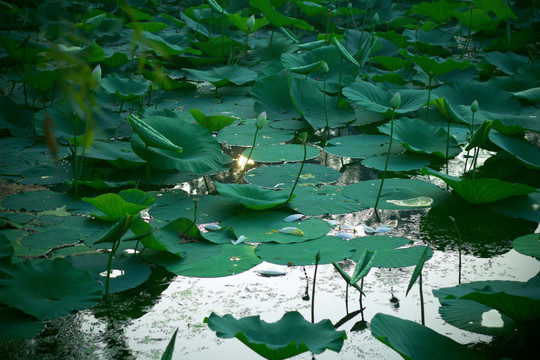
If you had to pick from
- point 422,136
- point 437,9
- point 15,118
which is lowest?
point 15,118

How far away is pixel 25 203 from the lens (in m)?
2.14

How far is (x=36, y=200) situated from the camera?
85.4 inches

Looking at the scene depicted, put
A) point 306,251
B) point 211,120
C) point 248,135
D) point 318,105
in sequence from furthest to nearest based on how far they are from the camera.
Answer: point 318,105, point 248,135, point 211,120, point 306,251

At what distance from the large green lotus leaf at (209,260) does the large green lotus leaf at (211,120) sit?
2.75ft

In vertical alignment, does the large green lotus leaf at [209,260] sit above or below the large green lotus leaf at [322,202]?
below

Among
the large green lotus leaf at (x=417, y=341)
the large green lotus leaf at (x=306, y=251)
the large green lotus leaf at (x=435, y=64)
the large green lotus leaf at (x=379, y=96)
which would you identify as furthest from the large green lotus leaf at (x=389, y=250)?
the large green lotus leaf at (x=435, y=64)

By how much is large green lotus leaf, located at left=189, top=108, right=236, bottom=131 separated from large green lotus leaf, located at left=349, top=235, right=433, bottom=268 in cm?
91

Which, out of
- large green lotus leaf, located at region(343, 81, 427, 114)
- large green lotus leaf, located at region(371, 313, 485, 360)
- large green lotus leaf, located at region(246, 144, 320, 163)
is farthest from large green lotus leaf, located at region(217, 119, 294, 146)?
large green lotus leaf, located at region(371, 313, 485, 360)

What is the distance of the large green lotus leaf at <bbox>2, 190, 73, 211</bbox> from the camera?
2.12m

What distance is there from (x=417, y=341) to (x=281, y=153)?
152cm

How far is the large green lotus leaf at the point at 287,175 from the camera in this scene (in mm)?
2389

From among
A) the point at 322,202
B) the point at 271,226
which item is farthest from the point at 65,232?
the point at 322,202

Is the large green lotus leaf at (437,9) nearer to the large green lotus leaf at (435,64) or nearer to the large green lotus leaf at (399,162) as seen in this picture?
the large green lotus leaf at (435,64)

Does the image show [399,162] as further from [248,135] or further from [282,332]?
[282,332]
